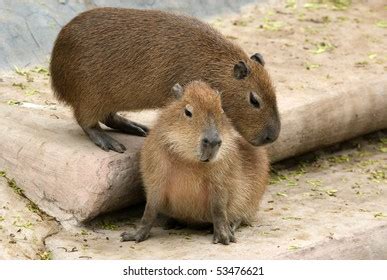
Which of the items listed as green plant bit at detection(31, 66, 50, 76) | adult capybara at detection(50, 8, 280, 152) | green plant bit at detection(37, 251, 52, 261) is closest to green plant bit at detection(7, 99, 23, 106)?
adult capybara at detection(50, 8, 280, 152)

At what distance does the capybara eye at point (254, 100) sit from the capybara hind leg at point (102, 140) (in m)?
1.00

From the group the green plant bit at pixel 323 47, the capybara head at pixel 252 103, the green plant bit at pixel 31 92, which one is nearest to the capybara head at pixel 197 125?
the capybara head at pixel 252 103

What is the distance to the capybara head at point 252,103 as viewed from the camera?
7.16 meters

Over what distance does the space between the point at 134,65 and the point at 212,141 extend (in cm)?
139

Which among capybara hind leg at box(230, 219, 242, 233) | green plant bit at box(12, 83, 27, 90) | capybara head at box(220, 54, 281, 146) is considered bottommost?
capybara hind leg at box(230, 219, 242, 233)

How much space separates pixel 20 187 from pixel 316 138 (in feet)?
8.99

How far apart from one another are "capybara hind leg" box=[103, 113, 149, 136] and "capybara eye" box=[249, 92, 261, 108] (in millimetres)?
1084

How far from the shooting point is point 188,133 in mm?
6484

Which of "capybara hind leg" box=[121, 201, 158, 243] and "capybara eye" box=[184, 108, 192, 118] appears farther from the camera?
"capybara hind leg" box=[121, 201, 158, 243]

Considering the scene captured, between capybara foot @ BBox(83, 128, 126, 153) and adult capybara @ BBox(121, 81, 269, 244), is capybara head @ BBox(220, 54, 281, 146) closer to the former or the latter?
adult capybara @ BBox(121, 81, 269, 244)

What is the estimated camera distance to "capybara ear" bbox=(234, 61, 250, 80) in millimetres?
7191

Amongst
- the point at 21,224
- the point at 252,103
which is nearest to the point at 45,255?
the point at 21,224

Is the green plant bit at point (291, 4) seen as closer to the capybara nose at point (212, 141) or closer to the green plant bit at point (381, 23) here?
the green plant bit at point (381, 23)

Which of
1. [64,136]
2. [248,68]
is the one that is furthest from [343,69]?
[64,136]
